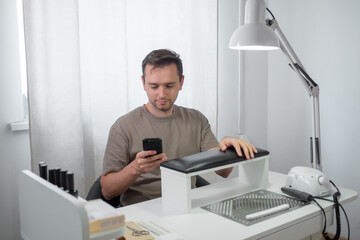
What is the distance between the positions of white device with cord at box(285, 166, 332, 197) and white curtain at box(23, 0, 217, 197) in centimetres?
120

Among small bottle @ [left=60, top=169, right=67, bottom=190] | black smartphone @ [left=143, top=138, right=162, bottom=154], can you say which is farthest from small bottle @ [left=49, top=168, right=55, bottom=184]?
black smartphone @ [left=143, top=138, right=162, bottom=154]

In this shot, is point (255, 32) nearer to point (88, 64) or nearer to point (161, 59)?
point (161, 59)

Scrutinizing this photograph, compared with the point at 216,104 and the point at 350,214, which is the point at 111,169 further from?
the point at 350,214

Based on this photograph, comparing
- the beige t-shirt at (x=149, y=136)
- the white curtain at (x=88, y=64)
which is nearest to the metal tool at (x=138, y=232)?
the beige t-shirt at (x=149, y=136)

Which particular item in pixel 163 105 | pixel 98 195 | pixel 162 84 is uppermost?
pixel 162 84

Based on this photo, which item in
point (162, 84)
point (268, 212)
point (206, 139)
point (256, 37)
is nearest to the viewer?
point (268, 212)

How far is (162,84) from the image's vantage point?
175 cm

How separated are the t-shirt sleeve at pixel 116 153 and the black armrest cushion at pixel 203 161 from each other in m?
0.40

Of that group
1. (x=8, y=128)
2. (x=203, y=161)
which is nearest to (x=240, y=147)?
(x=203, y=161)

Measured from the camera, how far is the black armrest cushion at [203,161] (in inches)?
49.9

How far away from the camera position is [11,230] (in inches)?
80.8

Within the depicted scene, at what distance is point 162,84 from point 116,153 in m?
0.40

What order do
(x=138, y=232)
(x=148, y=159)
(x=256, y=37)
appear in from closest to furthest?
(x=138, y=232)
(x=148, y=159)
(x=256, y=37)

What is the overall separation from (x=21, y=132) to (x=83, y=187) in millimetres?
472
